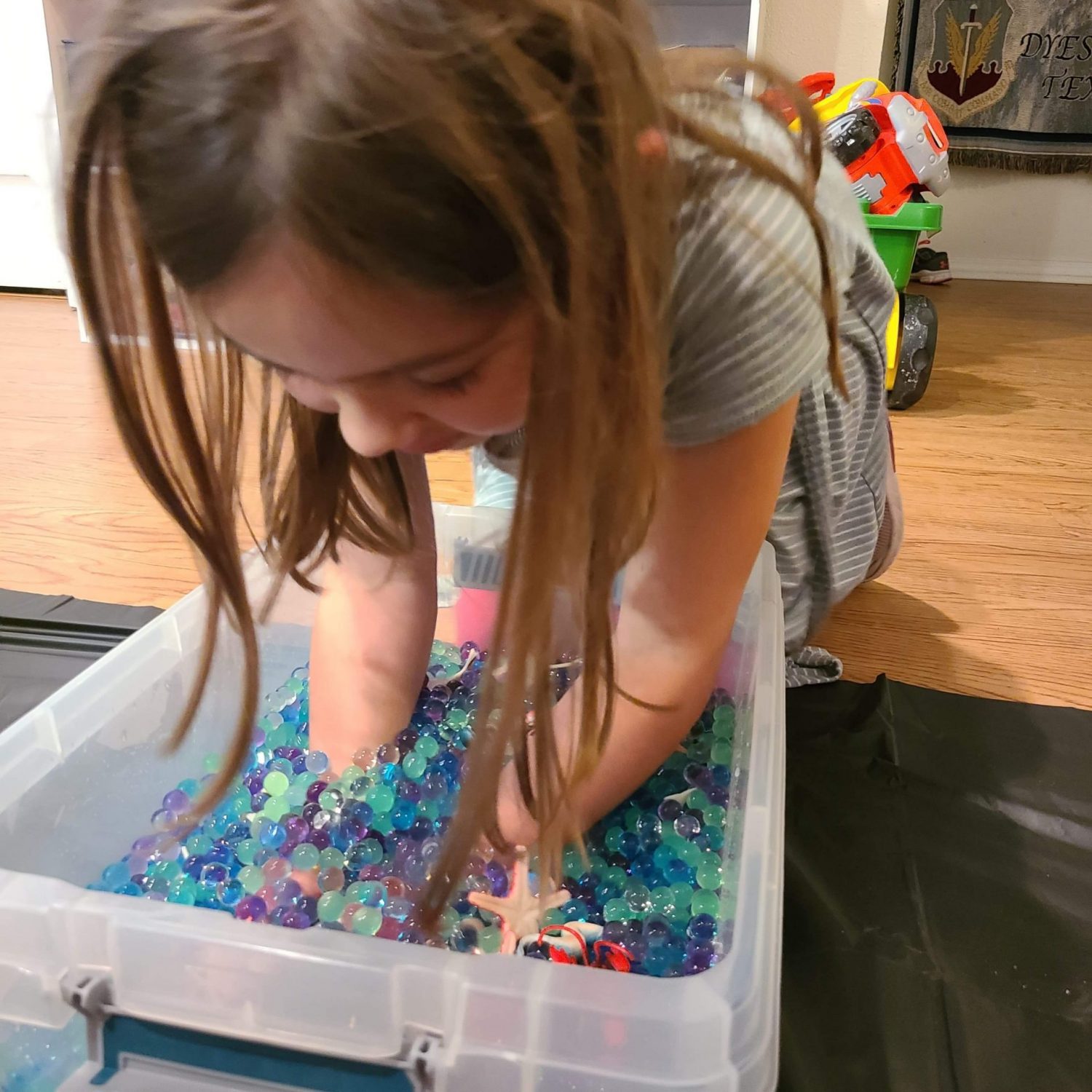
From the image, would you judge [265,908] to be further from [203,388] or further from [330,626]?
[203,388]

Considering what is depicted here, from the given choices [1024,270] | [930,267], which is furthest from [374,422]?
[1024,270]

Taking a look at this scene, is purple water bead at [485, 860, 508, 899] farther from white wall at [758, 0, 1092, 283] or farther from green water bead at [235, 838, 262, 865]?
white wall at [758, 0, 1092, 283]

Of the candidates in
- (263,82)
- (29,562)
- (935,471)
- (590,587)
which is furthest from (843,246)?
(29,562)

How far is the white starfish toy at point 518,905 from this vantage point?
26.5 inches

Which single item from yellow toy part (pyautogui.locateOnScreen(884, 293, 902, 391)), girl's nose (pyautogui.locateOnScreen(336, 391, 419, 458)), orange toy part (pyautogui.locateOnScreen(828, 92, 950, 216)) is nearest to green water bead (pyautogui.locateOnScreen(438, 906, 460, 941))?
girl's nose (pyautogui.locateOnScreen(336, 391, 419, 458))

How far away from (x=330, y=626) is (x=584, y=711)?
13.7 inches

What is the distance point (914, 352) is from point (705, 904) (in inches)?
52.5

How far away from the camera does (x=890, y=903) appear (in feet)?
2.44

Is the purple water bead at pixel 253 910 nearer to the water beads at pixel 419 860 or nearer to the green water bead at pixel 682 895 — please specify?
the water beads at pixel 419 860

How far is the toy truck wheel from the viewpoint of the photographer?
1758mm

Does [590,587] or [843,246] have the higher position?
[843,246]

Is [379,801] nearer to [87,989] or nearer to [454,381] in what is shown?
[87,989]

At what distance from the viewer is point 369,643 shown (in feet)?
2.70

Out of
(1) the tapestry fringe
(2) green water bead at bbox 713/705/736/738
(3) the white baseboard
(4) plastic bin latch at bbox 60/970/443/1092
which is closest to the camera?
(4) plastic bin latch at bbox 60/970/443/1092
